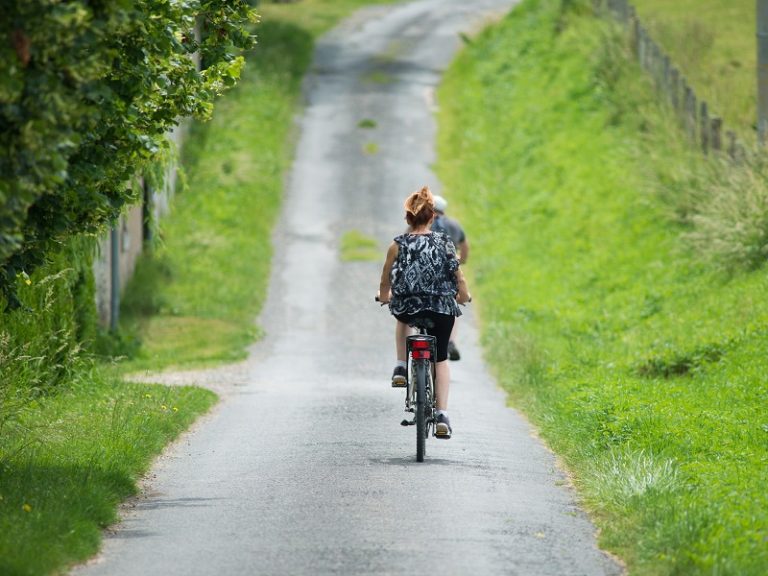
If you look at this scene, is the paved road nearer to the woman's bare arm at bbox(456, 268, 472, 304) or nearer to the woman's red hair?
the woman's bare arm at bbox(456, 268, 472, 304)

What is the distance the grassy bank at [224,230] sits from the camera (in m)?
22.3

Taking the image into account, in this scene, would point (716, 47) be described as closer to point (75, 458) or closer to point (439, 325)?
point (439, 325)

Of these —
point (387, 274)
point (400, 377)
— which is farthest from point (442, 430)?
point (387, 274)

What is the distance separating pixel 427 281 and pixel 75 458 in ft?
9.71

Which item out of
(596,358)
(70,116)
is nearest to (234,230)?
(596,358)

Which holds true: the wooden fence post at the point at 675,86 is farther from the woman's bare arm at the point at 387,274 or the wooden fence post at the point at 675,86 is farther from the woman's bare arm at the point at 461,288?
the woman's bare arm at the point at 387,274

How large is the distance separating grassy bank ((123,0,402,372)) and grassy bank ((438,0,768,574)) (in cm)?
420

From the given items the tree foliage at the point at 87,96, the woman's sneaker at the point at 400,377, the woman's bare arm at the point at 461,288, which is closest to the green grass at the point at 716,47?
the woman's bare arm at the point at 461,288

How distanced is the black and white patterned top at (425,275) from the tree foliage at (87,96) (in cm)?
191

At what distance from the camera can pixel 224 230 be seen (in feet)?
96.9

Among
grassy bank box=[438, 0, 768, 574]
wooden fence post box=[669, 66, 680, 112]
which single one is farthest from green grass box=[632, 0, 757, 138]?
grassy bank box=[438, 0, 768, 574]

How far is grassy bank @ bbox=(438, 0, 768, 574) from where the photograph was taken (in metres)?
9.07

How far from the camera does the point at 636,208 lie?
25.1m

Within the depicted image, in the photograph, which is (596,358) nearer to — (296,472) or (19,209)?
(296,472)
